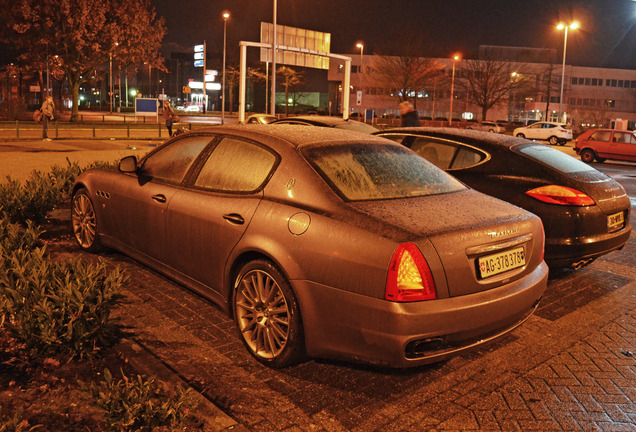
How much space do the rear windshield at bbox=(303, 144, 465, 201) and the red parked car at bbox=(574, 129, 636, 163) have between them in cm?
2254

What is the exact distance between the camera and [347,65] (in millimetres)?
40625

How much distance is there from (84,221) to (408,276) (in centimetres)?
430

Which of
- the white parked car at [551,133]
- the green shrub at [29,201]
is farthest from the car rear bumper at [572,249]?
the white parked car at [551,133]

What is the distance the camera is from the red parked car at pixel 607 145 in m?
24.3

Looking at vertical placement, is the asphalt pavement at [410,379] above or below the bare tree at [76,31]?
below

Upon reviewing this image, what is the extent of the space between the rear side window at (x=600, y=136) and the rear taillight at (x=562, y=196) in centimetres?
2140

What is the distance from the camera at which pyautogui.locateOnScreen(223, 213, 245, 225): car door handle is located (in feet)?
13.7

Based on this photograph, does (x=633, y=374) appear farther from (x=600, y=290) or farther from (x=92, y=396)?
(x=92, y=396)

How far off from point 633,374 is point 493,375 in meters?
1.00

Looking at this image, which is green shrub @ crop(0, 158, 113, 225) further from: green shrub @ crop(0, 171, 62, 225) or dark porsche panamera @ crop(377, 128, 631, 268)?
dark porsche panamera @ crop(377, 128, 631, 268)

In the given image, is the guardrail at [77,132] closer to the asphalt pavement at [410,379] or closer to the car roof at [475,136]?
the car roof at [475,136]

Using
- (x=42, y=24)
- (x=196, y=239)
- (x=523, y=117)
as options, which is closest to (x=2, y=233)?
(x=196, y=239)

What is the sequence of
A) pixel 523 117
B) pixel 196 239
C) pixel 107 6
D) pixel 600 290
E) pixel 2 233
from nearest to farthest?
pixel 196 239, pixel 2 233, pixel 600 290, pixel 107 6, pixel 523 117

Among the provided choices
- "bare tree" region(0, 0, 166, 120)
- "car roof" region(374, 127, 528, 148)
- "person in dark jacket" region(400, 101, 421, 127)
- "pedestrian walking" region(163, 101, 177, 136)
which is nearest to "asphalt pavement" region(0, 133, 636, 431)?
"car roof" region(374, 127, 528, 148)
